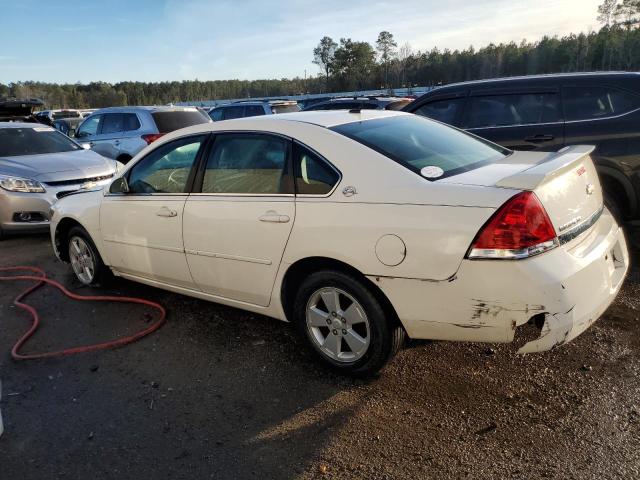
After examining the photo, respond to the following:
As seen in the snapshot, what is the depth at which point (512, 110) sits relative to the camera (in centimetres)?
548

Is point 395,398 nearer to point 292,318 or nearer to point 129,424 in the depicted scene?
point 292,318

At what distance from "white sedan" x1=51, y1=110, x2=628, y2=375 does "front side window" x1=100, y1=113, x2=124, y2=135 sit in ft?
23.9

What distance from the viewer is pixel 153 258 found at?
13.7 feet

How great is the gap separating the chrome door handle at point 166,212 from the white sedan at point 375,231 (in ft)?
0.05

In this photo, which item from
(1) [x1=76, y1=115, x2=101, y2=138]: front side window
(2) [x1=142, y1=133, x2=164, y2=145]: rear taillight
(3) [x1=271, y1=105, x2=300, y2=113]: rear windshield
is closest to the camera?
(2) [x1=142, y1=133, x2=164, y2=145]: rear taillight

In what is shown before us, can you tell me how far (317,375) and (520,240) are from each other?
5.07 feet

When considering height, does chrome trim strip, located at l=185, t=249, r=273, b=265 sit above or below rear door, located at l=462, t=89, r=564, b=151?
below

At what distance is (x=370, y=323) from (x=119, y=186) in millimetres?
2657

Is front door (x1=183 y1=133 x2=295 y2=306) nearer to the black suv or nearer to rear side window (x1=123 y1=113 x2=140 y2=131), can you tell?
the black suv

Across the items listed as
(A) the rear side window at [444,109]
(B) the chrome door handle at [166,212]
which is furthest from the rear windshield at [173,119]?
(B) the chrome door handle at [166,212]

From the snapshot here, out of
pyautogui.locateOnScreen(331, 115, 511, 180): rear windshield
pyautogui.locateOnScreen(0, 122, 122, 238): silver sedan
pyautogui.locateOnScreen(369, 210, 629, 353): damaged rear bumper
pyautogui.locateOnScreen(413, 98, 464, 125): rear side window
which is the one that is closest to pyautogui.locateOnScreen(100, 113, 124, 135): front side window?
pyautogui.locateOnScreen(0, 122, 122, 238): silver sedan

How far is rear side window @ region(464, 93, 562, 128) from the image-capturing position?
5242 mm

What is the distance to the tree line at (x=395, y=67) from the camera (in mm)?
63281

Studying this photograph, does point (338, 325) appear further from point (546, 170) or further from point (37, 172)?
point (37, 172)
